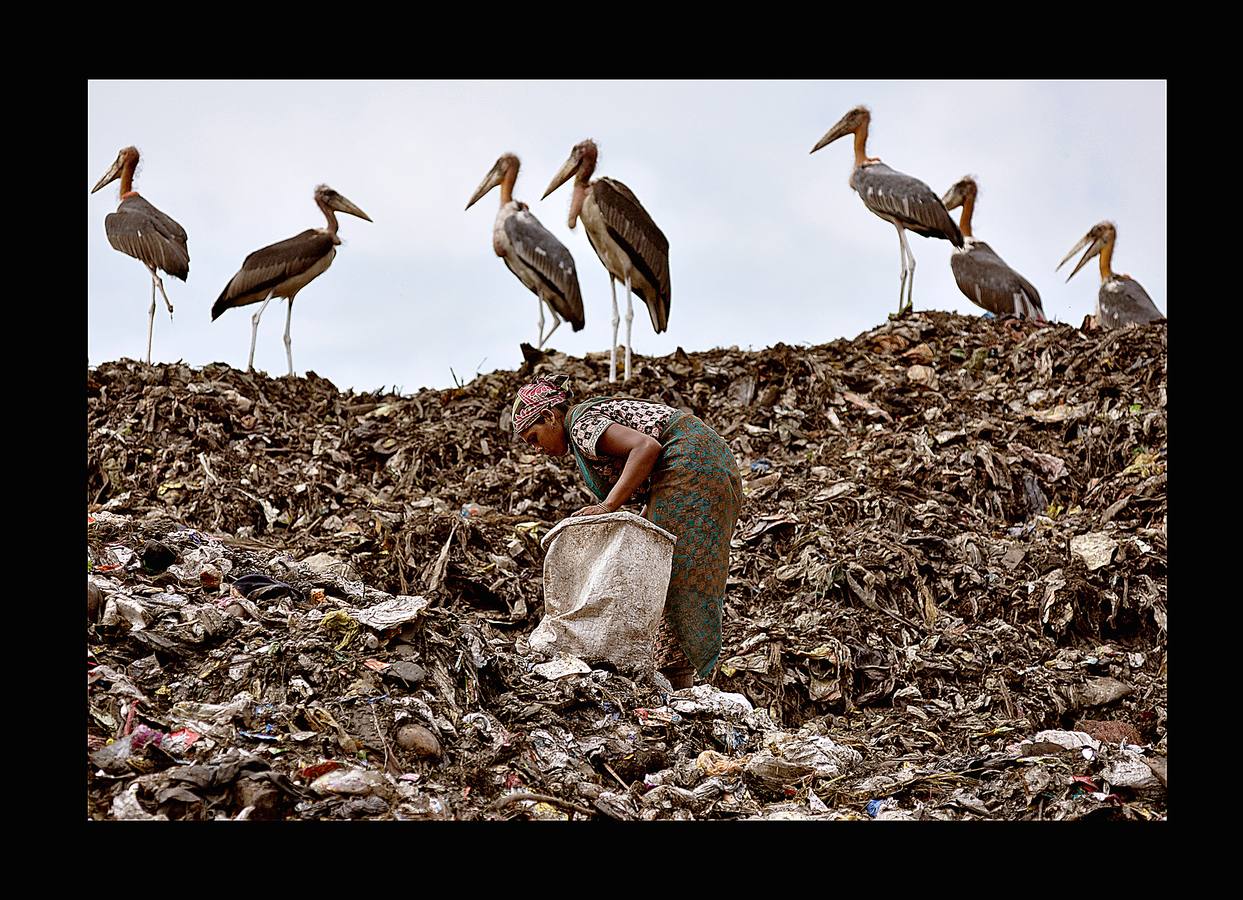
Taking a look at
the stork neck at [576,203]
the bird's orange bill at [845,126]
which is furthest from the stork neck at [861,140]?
the stork neck at [576,203]

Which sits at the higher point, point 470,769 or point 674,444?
point 674,444

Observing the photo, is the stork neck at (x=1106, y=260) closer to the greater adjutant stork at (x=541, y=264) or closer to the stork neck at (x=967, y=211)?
the stork neck at (x=967, y=211)

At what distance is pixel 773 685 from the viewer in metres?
5.47

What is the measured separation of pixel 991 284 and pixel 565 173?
15.9ft

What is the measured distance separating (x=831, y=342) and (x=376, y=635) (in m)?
8.19

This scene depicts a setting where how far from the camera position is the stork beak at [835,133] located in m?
15.2

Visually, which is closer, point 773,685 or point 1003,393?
point 773,685

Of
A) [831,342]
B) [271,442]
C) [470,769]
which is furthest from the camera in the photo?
[831,342]

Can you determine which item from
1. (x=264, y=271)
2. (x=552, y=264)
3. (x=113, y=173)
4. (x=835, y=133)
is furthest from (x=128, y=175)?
(x=835, y=133)

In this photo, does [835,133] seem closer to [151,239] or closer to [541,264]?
[541,264]

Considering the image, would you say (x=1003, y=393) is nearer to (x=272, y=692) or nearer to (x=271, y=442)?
(x=271, y=442)

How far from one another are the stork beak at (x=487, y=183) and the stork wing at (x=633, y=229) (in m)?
3.23

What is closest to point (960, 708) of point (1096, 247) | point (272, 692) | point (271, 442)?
point (272, 692)

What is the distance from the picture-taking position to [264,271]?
12164 millimetres
